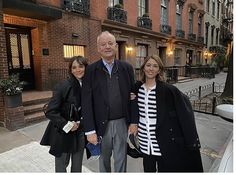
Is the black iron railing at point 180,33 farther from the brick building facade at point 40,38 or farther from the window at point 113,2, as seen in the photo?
the brick building facade at point 40,38

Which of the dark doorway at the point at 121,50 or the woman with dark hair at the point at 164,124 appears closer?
the woman with dark hair at the point at 164,124

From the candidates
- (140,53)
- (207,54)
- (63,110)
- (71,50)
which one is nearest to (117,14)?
(140,53)

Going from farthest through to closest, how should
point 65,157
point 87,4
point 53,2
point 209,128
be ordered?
point 87,4 < point 53,2 < point 209,128 < point 65,157

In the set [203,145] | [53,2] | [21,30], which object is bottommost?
[203,145]

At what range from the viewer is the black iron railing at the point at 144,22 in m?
14.2

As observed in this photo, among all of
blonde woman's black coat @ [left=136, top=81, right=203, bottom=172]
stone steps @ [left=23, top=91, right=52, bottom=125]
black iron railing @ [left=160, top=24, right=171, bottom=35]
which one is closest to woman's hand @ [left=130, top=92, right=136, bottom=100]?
blonde woman's black coat @ [left=136, top=81, right=203, bottom=172]

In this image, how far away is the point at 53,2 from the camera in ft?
28.6

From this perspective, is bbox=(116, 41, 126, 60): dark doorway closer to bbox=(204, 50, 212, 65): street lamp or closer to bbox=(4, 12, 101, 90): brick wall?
bbox=(4, 12, 101, 90): brick wall

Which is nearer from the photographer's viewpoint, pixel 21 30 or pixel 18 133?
pixel 18 133

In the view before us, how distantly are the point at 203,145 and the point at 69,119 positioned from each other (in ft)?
10.6

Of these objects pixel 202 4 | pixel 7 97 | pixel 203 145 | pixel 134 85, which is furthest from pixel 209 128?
pixel 202 4

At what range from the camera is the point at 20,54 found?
27.2 feet

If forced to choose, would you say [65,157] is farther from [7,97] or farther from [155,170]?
[7,97]

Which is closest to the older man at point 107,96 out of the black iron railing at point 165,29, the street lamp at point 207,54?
the black iron railing at point 165,29
